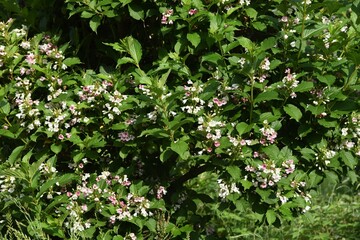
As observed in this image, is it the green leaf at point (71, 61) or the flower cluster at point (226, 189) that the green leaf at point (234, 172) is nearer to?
the flower cluster at point (226, 189)

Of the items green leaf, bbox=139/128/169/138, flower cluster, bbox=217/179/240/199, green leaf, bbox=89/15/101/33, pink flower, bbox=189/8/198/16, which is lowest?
flower cluster, bbox=217/179/240/199

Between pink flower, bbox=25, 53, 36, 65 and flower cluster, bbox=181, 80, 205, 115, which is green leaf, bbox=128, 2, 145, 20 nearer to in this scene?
flower cluster, bbox=181, 80, 205, 115

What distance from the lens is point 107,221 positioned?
377 cm

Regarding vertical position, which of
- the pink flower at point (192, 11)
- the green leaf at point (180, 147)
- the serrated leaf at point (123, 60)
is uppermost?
the pink flower at point (192, 11)

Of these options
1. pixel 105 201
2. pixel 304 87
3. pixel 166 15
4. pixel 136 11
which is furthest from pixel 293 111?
pixel 105 201

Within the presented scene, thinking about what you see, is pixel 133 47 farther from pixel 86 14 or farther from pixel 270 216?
pixel 270 216

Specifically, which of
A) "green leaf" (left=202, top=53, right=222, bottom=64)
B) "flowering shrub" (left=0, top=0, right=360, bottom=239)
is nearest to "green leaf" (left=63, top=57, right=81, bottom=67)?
"flowering shrub" (left=0, top=0, right=360, bottom=239)

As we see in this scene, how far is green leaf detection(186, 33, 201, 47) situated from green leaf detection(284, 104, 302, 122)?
598 mm

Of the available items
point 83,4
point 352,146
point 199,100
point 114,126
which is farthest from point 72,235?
point 352,146

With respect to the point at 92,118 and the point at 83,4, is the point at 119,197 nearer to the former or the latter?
the point at 92,118

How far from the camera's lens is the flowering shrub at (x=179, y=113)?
344 centimetres

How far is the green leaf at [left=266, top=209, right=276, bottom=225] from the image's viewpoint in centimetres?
355

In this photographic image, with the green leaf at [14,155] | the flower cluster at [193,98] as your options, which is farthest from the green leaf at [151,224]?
the green leaf at [14,155]

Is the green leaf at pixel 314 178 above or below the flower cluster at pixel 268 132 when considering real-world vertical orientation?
below
